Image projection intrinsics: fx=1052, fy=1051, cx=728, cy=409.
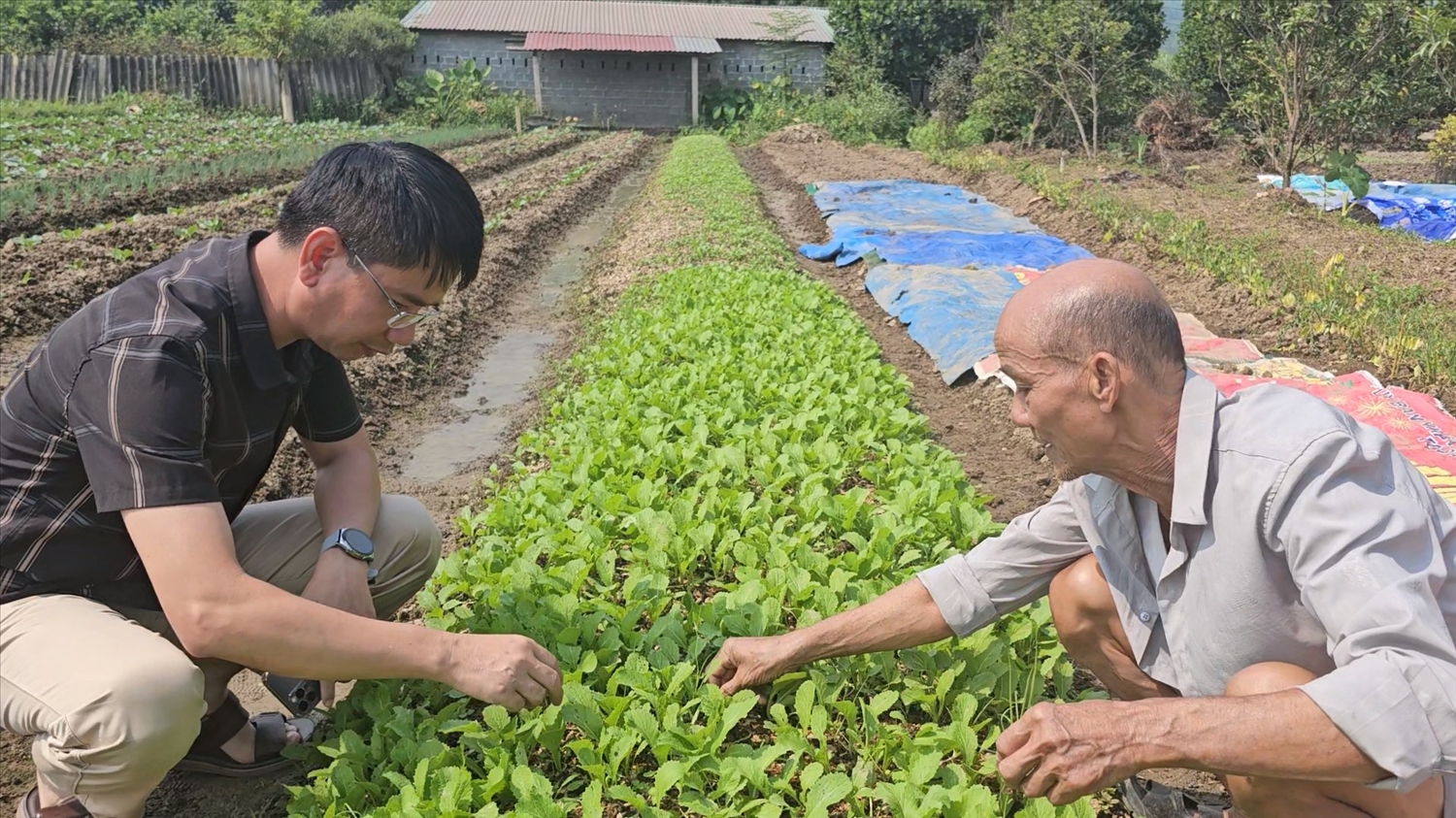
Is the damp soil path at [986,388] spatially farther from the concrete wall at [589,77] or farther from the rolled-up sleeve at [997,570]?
the concrete wall at [589,77]

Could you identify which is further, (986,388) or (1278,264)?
(1278,264)

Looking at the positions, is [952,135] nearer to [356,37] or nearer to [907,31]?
[907,31]

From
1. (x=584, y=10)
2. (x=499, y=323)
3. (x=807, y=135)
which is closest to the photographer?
(x=499, y=323)

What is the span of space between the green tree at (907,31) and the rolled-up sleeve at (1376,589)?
1462 inches

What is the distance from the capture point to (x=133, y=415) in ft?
7.40

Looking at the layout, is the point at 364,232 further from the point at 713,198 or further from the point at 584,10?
the point at 584,10

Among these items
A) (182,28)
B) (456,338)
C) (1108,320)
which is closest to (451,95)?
(182,28)

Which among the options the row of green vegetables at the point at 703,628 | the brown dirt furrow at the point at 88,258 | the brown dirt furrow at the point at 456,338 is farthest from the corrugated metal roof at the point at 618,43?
the row of green vegetables at the point at 703,628

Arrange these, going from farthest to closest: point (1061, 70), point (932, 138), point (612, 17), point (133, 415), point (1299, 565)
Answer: point (612, 17)
point (932, 138)
point (1061, 70)
point (133, 415)
point (1299, 565)

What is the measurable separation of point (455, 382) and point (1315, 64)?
13.9 metres

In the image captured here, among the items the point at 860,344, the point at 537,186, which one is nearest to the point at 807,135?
the point at 537,186

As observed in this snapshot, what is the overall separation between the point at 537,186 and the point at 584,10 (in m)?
26.9

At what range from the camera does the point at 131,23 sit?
1467 inches

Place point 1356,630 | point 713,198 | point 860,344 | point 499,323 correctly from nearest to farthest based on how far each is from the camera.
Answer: point 1356,630
point 860,344
point 499,323
point 713,198
